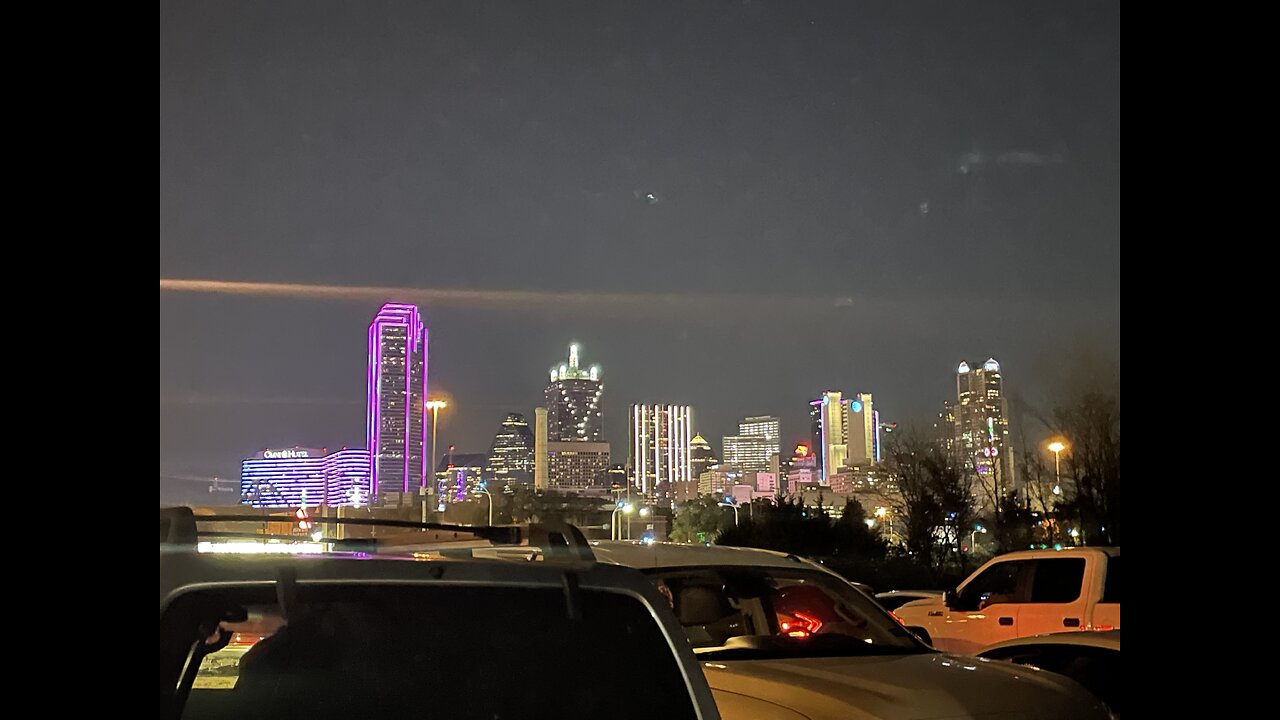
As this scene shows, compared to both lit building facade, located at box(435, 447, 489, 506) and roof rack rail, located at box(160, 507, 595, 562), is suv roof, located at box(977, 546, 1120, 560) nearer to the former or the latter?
roof rack rail, located at box(160, 507, 595, 562)

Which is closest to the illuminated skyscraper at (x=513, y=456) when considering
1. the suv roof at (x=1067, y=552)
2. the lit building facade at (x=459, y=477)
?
the lit building facade at (x=459, y=477)

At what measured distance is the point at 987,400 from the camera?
53.9 meters

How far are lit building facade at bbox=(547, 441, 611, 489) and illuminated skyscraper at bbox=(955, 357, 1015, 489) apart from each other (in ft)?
51.9

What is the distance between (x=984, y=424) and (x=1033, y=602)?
41.0m

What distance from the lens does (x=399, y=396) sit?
3422 centimetres

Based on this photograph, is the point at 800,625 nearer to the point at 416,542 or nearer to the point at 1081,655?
the point at 1081,655

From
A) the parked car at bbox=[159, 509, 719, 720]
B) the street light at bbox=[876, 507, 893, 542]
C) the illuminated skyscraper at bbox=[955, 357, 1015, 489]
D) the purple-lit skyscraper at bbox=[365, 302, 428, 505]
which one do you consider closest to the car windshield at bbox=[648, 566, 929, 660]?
the parked car at bbox=[159, 509, 719, 720]

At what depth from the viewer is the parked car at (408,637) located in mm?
2854

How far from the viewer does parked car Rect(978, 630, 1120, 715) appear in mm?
8352

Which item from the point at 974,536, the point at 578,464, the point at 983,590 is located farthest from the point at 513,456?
the point at 983,590
